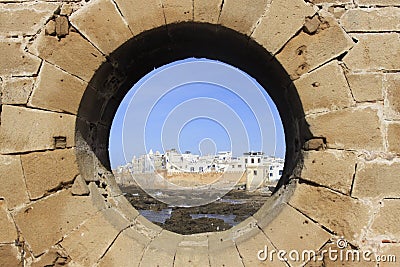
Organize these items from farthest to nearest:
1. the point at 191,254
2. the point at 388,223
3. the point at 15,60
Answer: the point at 15,60 < the point at 191,254 < the point at 388,223

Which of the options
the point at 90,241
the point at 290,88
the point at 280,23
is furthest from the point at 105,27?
the point at 90,241

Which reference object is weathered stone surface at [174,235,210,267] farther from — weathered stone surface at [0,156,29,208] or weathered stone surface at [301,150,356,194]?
weathered stone surface at [0,156,29,208]

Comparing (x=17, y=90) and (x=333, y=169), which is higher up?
(x=17, y=90)

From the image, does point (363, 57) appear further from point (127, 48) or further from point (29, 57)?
point (29, 57)

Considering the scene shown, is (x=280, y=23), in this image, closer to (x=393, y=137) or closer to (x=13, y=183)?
(x=393, y=137)

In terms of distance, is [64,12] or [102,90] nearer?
[64,12]

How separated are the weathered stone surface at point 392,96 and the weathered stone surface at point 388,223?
68 cm

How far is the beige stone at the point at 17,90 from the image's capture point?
3.21 metres

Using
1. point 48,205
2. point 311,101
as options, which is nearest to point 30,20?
point 48,205

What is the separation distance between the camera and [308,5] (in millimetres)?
3203

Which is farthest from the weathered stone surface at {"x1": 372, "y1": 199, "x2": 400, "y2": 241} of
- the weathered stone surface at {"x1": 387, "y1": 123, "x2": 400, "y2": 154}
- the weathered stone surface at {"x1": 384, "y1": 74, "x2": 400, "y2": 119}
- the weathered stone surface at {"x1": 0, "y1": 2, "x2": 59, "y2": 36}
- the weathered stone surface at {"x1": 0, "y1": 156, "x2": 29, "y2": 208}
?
the weathered stone surface at {"x1": 0, "y1": 2, "x2": 59, "y2": 36}

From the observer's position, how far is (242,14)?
3184 mm

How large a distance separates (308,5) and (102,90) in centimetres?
183

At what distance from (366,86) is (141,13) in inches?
70.7
